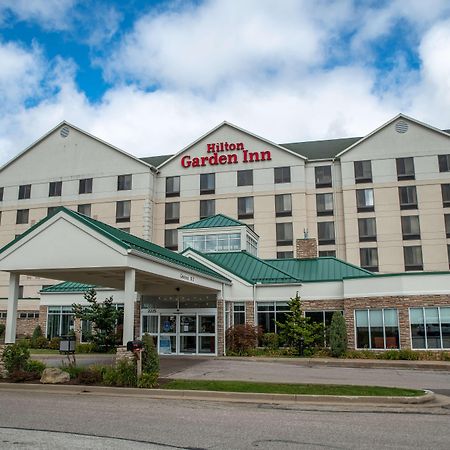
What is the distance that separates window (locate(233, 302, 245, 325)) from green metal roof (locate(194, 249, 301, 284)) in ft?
4.71

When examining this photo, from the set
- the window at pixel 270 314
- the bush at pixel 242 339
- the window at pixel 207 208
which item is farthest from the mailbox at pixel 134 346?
the window at pixel 207 208

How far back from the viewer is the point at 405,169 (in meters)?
43.7

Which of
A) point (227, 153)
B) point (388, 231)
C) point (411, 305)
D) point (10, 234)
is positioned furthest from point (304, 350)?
point (10, 234)

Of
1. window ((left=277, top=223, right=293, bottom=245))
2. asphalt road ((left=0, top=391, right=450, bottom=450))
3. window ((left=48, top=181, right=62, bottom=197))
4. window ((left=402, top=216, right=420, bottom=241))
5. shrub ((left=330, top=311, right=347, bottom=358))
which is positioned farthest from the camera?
window ((left=48, top=181, right=62, bottom=197))

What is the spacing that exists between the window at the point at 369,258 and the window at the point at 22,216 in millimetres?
32480

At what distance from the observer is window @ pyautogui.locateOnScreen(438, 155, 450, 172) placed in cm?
4288

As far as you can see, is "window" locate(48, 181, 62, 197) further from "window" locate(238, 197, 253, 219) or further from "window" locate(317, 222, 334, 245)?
"window" locate(317, 222, 334, 245)

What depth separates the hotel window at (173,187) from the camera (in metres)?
48.8

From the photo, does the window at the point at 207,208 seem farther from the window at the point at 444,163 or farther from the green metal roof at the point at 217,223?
the window at the point at 444,163

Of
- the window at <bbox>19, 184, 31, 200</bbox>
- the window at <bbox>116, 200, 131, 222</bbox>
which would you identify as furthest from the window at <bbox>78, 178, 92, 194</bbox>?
the window at <bbox>19, 184, 31, 200</bbox>

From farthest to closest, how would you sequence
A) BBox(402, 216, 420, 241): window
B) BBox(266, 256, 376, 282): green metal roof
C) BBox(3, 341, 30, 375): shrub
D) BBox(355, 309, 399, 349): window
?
1. BBox(402, 216, 420, 241): window
2. BBox(266, 256, 376, 282): green metal roof
3. BBox(355, 309, 399, 349): window
4. BBox(3, 341, 30, 375): shrub

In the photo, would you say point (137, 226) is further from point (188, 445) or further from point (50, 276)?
point (188, 445)

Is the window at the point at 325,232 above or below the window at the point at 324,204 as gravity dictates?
below

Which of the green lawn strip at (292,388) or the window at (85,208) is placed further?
the window at (85,208)
